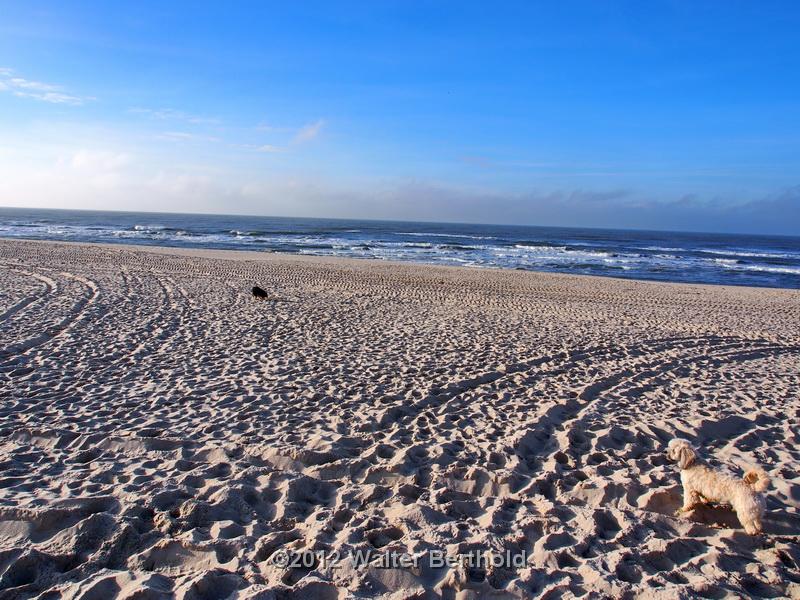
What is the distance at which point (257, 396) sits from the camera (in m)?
5.73

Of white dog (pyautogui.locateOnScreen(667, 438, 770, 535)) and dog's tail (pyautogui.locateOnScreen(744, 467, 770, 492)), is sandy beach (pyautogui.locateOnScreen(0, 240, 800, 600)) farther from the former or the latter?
dog's tail (pyautogui.locateOnScreen(744, 467, 770, 492))

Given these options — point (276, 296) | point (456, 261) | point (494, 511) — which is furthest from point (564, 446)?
point (456, 261)

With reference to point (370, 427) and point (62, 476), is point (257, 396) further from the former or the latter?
point (62, 476)

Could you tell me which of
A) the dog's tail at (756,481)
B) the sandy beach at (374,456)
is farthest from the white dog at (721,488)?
the sandy beach at (374,456)

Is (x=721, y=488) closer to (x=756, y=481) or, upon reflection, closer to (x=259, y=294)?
(x=756, y=481)

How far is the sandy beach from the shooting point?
2.88 m

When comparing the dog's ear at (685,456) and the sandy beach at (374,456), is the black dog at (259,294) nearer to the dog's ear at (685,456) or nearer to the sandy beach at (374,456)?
the sandy beach at (374,456)

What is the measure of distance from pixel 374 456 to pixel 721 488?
8.42ft

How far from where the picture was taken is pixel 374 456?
171 inches

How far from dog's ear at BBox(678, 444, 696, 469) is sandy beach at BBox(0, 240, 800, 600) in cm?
33

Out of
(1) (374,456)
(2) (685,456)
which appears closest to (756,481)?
(2) (685,456)

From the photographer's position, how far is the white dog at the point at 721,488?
3.28 metres

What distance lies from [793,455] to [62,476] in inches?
248

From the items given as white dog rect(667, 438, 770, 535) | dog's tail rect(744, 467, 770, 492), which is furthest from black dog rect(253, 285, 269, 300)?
dog's tail rect(744, 467, 770, 492)
